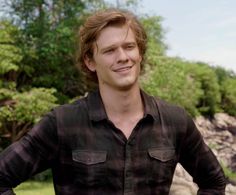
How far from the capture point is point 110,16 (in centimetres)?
235

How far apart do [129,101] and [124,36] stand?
0.94ft

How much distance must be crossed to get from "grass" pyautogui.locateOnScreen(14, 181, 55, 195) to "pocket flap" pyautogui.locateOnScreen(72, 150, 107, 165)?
15432 mm

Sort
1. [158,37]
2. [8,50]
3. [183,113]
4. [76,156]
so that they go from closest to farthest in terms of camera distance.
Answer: [76,156] → [183,113] → [8,50] → [158,37]

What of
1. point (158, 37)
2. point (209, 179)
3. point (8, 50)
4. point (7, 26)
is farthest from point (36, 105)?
point (209, 179)

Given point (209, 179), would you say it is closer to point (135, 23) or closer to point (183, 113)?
point (183, 113)

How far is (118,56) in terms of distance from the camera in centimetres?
231

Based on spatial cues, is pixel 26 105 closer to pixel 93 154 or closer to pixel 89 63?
pixel 89 63

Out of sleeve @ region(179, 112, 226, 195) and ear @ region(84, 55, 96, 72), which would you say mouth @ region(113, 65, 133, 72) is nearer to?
ear @ region(84, 55, 96, 72)

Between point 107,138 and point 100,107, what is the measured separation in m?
0.15

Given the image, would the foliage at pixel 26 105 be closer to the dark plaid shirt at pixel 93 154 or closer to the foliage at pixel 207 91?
the dark plaid shirt at pixel 93 154

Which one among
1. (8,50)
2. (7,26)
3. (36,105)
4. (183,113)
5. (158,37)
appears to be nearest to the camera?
(183,113)

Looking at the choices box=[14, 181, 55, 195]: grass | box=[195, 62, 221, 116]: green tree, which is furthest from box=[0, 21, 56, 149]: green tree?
box=[195, 62, 221, 116]: green tree

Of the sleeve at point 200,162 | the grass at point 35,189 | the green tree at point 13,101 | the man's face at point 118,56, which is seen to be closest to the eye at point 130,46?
the man's face at point 118,56

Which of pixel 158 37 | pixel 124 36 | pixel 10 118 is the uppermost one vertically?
pixel 124 36
